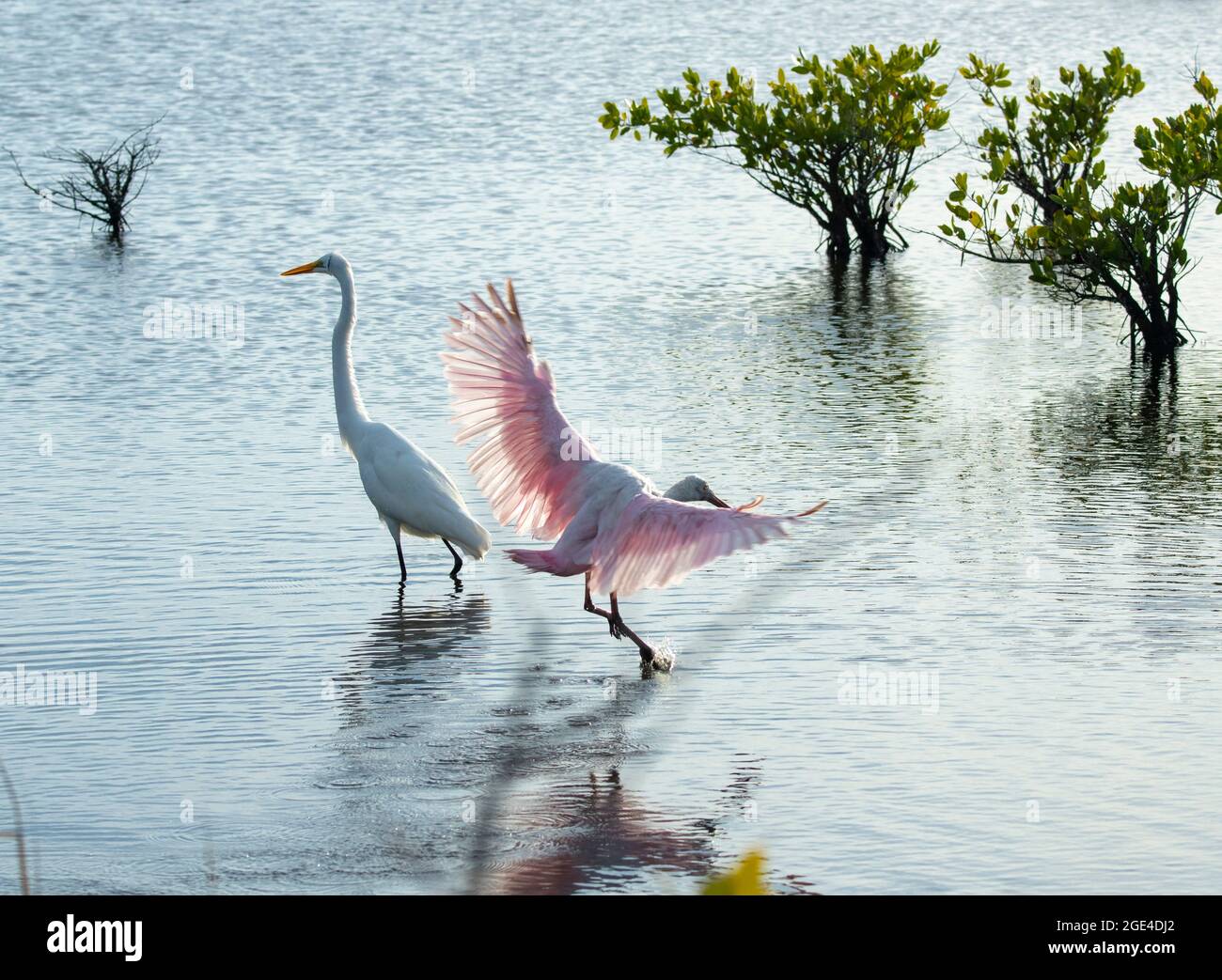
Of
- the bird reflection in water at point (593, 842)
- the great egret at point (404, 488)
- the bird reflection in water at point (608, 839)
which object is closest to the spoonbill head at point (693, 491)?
the bird reflection in water at point (608, 839)

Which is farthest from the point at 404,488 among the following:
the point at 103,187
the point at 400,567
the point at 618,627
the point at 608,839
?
the point at 103,187

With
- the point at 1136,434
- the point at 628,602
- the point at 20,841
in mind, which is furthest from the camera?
the point at 1136,434

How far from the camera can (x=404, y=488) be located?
35.0 ft

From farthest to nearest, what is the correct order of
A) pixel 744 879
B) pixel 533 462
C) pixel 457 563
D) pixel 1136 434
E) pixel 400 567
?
pixel 1136 434, pixel 457 563, pixel 400 567, pixel 533 462, pixel 744 879

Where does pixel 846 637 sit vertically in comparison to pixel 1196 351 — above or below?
below

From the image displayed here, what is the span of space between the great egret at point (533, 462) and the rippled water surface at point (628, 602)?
59 centimetres

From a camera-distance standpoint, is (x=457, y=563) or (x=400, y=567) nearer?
(x=400, y=567)

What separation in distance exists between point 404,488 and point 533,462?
65.1 inches

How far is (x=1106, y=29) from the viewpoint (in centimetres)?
4884

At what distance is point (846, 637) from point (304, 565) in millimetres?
3138

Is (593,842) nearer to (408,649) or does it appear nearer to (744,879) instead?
(408,649)
